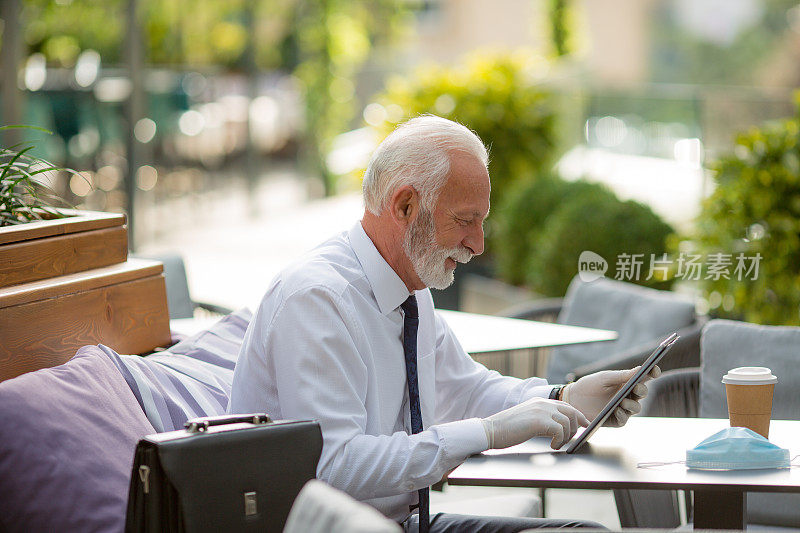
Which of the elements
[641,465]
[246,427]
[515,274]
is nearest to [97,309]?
[246,427]

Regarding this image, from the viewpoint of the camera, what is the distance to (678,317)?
171 inches

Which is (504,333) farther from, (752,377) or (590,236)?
(590,236)

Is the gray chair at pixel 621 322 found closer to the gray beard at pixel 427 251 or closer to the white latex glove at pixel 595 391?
the white latex glove at pixel 595 391

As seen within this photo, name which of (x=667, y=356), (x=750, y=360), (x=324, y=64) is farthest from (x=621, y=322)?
(x=324, y=64)

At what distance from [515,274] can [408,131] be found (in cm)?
509

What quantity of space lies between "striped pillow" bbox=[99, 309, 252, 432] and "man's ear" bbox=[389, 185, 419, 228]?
746mm

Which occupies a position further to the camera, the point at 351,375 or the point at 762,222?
the point at 762,222

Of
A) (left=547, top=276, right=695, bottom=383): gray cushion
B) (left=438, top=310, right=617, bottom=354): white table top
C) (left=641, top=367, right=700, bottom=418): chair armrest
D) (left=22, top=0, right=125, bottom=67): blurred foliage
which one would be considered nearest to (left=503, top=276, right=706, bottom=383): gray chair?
(left=547, top=276, right=695, bottom=383): gray cushion

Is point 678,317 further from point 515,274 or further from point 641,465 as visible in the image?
point 515,274

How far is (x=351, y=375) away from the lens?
2387 mm

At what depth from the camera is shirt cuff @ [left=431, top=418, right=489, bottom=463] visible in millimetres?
2320

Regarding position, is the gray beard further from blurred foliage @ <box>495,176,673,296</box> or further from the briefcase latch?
blurred foliage @ <box>495,176,673,296</box>

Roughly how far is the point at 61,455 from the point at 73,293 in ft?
2.17

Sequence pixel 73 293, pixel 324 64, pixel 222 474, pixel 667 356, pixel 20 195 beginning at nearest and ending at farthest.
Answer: pixel 222 474, pixel 73 293, pixel 20 195, pixel 667 356, pixel 324 64
